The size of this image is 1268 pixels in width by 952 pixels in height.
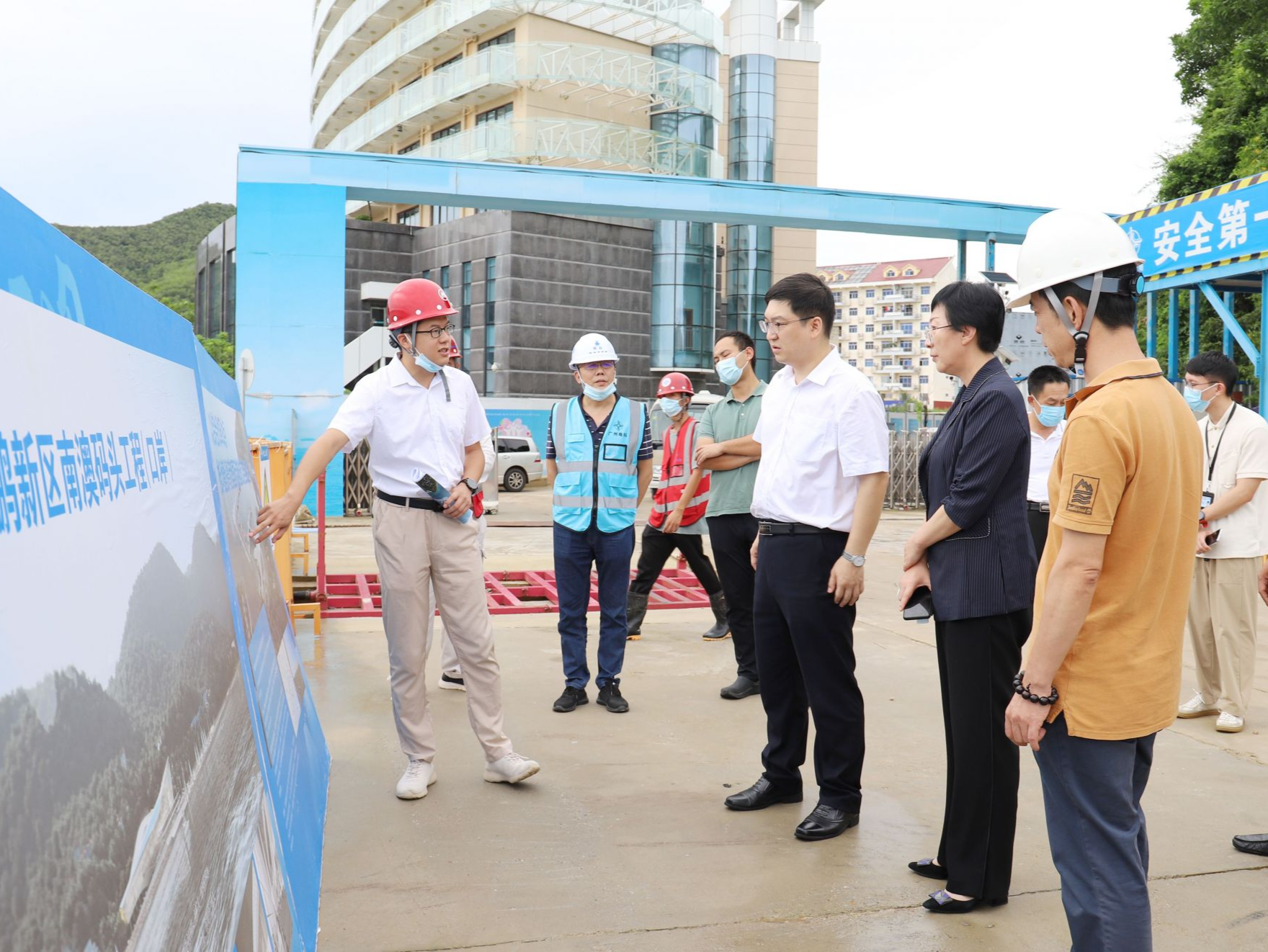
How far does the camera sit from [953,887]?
3.19m

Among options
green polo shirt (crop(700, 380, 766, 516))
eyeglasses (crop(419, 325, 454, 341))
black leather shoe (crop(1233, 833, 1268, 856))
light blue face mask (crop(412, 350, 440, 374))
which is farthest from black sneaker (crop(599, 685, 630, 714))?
black leather shoe (crop(1233, 833, 1268, 856))

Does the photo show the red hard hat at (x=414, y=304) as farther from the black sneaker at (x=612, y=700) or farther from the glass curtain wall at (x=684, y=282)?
the glass curtain wall at (x=684, y=282)

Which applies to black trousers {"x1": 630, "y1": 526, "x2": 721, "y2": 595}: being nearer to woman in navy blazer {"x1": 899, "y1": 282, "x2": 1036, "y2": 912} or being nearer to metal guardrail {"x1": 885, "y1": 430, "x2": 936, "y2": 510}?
woman in navy blazer {"x1": 899, "y1": 282, "x2": 1036, "y2": 912}

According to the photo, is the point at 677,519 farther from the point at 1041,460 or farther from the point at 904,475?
the point at 904,475

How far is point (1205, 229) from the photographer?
13.6 meters

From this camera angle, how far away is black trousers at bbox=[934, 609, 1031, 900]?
10.4ft

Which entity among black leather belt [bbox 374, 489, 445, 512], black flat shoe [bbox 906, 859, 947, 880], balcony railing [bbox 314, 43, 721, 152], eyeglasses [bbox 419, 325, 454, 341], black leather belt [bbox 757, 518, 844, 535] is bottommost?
black flat shoe [bbox 906, 859, 947, 880]

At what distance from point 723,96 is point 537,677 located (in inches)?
1766

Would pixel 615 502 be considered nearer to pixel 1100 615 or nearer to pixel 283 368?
pixel 1100 615

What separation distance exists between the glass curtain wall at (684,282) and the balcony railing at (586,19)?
1521 millimetres

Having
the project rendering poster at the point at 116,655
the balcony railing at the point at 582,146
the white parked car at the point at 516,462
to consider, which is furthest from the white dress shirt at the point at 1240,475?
the balcony railing at the point at 582,146

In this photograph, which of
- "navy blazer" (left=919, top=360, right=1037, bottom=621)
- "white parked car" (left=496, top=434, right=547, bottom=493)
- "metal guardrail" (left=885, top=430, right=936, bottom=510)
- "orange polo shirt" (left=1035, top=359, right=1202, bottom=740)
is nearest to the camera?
"orange polo shirt" (left=1035, top=359, right=1202, bottom=740)

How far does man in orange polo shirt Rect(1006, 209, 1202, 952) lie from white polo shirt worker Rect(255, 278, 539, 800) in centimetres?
240

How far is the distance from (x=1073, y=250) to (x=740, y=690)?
12.6 ft
